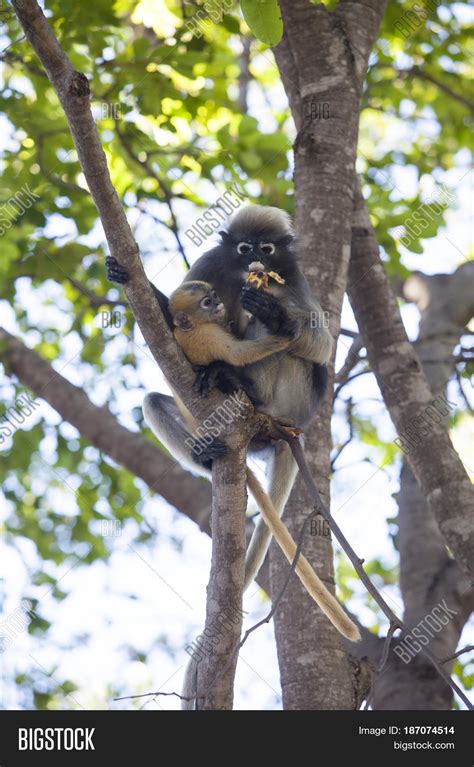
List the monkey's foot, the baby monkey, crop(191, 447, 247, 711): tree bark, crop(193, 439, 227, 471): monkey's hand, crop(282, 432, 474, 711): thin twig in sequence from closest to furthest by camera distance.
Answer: crop(282, 432, 474, 711): thin twig < crop(191, 447, 247, 711): tree bark < crop(193, 439, 227, 471): monkey's hand < the monkey's foot < the baby monkey

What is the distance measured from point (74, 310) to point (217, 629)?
4.85 metres

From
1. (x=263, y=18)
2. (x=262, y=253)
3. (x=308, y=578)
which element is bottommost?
(x=308, y=578)

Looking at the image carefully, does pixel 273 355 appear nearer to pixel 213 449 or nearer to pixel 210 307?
pixel 210 307

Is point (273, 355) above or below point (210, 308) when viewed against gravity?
above

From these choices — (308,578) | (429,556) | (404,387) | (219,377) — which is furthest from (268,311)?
(429,556)

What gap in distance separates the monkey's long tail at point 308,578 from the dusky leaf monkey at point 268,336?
0.43m

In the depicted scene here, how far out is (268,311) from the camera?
4.32m

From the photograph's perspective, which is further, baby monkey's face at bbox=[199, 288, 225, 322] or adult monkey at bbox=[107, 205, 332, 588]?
adult monkey at bbox=[107, 205, 332, 588]

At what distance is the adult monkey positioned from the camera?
15.1 ft

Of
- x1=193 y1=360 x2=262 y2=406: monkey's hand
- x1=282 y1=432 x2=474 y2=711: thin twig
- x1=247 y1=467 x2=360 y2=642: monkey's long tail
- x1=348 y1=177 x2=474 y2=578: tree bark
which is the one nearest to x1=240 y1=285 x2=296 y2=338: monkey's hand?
x1=193 y1=360 x2=262 y2=406: monkey's hand

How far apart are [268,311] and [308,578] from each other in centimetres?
125

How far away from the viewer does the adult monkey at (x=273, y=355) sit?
15.1ft

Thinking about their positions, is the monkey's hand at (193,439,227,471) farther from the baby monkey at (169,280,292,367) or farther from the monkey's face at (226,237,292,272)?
the monkey's face at (226,237,292,272)
